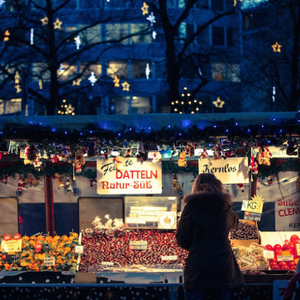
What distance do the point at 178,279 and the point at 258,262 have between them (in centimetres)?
129

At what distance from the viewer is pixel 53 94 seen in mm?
15680

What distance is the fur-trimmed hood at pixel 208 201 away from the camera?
12.8ft

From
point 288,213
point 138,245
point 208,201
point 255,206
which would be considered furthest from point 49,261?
point 288,213

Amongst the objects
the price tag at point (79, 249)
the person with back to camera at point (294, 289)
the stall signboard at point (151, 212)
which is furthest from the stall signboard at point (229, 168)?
the person with back to camera at point (294, 289)

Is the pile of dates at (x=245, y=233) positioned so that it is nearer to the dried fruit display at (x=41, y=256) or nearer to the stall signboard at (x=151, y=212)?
the stall signboard at (x=151, y=212)

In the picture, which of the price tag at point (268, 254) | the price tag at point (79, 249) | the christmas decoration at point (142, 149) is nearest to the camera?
the christmas decoration at point (142, 149)

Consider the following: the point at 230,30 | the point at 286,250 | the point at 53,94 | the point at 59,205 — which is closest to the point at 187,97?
the point at 53,94

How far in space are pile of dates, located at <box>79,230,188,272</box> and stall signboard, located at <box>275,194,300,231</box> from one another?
87.5 inches

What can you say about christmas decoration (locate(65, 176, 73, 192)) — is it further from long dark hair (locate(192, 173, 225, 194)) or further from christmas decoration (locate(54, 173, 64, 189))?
long dark hair (locate(192, 173, 225, 194))

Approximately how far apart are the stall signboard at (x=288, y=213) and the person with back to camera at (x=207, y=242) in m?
4.10

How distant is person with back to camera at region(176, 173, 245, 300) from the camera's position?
3871 mm

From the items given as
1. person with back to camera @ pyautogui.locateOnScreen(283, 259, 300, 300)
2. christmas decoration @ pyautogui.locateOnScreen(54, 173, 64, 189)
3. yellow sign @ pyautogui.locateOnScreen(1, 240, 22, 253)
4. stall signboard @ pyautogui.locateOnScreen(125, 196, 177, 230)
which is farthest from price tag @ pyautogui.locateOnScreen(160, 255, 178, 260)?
person with back to camera @ pyautogui.locateOnScreen(283, 259, 300, 300)

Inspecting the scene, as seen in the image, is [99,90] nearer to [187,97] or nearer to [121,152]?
[187,97]

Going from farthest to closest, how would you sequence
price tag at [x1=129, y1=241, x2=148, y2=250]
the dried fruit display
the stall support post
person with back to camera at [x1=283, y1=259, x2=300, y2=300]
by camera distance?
the stall support post → price tag at [x1=129, y1=241, x2=148, y2=250] → the dried fruit display → person with back to camera at [x1=283, y1=259, x2=300, y2=300]
